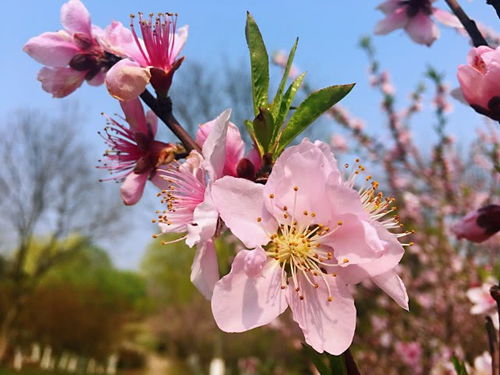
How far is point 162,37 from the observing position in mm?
695

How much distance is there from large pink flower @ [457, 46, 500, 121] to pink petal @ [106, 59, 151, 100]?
1.46 ft

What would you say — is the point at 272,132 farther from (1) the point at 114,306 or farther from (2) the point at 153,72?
(1) the point at 114,306

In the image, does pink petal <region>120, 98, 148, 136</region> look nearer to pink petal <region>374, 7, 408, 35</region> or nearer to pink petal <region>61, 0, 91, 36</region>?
pink petal <region>61, 0, 91, 36</region>

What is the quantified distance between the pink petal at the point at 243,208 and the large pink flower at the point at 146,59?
0.19 meters

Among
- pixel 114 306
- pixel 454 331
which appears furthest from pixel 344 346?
pixel 114 306

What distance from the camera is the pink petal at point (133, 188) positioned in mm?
686

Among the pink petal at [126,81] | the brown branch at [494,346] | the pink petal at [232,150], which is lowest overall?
the brown branch at [494,346]

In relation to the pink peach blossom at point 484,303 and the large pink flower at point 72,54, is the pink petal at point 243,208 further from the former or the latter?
the pink peach blossom at point 484,303

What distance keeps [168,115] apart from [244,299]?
0.28m

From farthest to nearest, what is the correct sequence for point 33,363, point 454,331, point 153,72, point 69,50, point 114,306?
point 114,306
point 33,363
point 454,331
point 69,50
point 153,72

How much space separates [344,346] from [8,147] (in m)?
15.5

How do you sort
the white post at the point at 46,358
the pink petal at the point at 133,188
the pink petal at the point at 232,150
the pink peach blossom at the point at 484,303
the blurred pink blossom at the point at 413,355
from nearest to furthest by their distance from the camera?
the pink petal at the point at 232,150 < the pink petal at the point at 133,188 < the pink peach blossom at the point at 484,303 < the blurred pink blossom at the point at 413,355 < the white post at the point at 46,358

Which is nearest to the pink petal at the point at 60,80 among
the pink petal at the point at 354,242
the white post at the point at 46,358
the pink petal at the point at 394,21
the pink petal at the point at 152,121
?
the pink petal at the point at 152,121

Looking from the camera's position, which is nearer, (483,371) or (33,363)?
(483,371)
